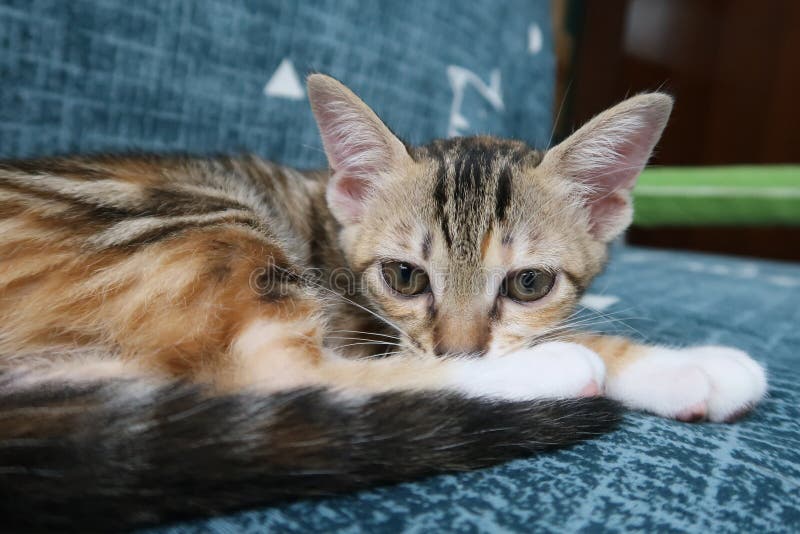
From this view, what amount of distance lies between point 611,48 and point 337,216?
2525mm

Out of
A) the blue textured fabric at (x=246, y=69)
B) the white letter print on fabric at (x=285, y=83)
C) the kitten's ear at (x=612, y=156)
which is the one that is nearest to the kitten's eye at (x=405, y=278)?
the kitten's ear at (x=612, y=156)

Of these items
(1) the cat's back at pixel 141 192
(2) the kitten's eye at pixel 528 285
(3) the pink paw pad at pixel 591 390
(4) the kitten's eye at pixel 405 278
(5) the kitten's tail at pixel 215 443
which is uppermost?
(1) the cat's back at pixel 141 192

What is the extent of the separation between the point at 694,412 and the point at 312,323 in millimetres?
488

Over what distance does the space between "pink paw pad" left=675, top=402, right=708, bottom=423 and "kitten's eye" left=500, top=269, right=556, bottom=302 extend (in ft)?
0.88

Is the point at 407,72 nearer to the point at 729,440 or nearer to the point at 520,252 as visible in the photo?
the point at 520,252

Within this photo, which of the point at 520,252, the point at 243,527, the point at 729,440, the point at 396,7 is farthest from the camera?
the point at 396,7

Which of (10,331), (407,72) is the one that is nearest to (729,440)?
(10,331)

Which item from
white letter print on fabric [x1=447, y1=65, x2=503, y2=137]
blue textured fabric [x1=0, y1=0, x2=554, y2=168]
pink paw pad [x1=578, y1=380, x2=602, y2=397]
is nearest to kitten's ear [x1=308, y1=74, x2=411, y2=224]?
blue textured fabric [x1=0, y1=0, x2=554, y2=168]

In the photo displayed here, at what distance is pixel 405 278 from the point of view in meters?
0.92

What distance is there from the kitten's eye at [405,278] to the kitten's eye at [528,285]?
0.41 feet

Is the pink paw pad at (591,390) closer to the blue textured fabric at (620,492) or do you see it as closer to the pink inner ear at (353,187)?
the blue textured fabric at (620,492)

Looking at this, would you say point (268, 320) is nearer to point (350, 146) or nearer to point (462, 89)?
point (350, 146)

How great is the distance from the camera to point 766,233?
10.0ft

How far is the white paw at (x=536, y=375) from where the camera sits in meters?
0.66
